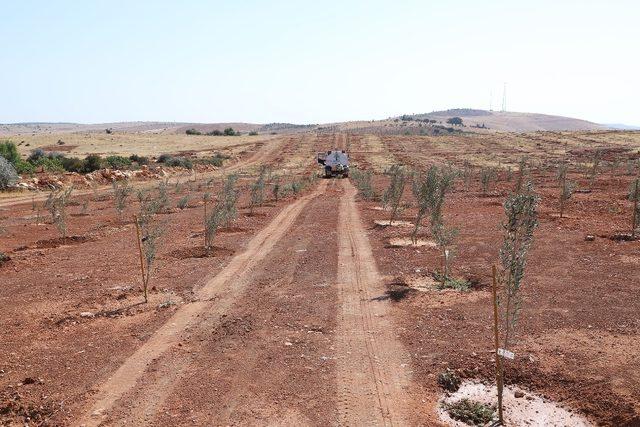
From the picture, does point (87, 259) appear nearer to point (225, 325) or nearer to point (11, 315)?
point (11, 315)

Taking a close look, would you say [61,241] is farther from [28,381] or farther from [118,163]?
[118,163]

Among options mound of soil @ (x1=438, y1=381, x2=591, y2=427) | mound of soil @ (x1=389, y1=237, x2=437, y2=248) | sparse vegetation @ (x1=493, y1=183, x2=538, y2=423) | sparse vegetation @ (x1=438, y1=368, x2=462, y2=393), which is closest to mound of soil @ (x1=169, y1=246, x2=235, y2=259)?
mound of soil @ (x1=389, y1=237, x2=437, y2=248)

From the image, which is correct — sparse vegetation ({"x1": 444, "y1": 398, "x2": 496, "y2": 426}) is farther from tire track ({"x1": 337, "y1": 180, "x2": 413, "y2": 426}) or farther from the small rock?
the small rock

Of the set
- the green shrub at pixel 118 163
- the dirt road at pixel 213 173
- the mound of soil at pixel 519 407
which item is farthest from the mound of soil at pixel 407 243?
the green shrub at pixel 118 163

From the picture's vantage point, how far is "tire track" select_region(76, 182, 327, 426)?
6336mm

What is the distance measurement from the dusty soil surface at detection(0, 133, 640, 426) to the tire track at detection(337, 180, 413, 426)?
28 mm

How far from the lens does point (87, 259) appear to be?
14.2 metres

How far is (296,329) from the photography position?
28.6 ft

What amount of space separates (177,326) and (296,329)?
82.1 inches

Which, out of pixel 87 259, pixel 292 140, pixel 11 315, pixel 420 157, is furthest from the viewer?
pixel 292 140

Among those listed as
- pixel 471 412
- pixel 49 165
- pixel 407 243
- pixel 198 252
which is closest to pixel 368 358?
pixel 471 412

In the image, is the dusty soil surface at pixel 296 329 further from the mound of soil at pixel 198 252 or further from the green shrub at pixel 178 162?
the green shrub at pixel 178 162

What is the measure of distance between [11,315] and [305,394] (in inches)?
248

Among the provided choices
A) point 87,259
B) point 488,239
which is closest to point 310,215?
point 488,239
